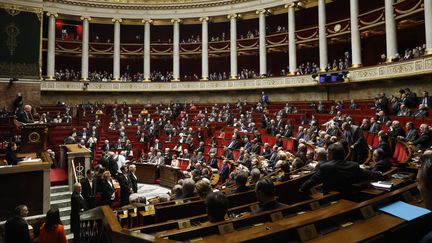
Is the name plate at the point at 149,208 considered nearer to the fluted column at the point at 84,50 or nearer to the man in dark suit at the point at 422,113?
the man in dark suit at the point at 422,113

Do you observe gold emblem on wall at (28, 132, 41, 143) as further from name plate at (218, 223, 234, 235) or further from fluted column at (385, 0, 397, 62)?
fluted column at (385, 0, 397, 62)

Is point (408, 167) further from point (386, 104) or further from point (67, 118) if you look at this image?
point (67, 118)

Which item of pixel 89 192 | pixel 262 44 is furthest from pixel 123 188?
pixel 262 44

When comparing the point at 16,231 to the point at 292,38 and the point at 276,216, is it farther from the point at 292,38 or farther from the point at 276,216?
the point at 292,38

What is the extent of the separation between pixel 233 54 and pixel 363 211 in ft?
69.0

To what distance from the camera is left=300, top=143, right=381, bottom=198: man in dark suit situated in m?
3.35

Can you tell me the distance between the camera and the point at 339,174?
3.38 meters

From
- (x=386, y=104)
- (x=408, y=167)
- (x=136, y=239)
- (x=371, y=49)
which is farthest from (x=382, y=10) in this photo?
(x=136, y=239)

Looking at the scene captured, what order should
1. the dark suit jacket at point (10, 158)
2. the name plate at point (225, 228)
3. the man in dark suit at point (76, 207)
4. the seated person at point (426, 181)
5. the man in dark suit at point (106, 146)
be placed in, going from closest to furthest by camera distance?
the seated person at point (426, 181) → the name plate at point (225, 228) → the man in dark suit at point (76, 207) → the dark suit jacket at point (10, 158) → the man in dark suit at point (106, 146)

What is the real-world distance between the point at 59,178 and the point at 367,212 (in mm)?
8256

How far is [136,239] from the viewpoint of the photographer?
2016mm

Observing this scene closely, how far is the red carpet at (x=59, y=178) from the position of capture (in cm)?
820

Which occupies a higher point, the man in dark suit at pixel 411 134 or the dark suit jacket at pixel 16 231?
the man in dark suit at pixel 411 134

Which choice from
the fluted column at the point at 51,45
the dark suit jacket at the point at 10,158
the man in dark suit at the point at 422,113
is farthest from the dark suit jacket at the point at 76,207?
the fluted column at the point at 51,45
